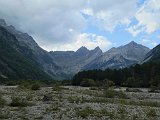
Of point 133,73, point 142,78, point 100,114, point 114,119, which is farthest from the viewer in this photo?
point 133,73

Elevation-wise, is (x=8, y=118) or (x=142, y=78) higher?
(x=142, y=78)

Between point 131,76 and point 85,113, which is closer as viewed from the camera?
point 85,113

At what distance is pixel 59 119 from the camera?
31875 millimetres

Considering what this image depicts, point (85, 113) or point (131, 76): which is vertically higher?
point (131, 76)

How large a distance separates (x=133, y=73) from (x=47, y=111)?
5034 inches

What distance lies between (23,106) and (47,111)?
6224mm

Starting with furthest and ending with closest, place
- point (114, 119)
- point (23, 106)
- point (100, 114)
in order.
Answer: point (23, 106)
point (100, 114)
point (114, 119)

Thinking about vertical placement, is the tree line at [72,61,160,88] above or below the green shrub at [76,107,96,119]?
above

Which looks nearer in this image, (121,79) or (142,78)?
(142,78)

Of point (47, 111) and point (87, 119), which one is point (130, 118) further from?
point (47, 111)

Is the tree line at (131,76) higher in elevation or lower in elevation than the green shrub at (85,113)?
higher

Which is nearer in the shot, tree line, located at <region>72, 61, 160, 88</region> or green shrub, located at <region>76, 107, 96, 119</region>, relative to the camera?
green shrub, located at <region>76, 107, 96, 119</region>

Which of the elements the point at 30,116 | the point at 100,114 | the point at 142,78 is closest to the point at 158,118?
the point at 100,114

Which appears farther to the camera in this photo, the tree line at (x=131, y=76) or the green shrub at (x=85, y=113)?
the tree line at (x=131, y=76)
